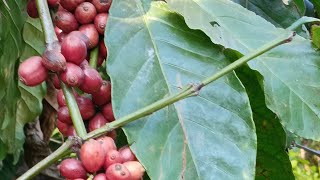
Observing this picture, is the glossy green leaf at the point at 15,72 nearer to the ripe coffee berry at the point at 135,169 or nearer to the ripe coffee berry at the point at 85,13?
the ripe coffee berry at the point at 85,13

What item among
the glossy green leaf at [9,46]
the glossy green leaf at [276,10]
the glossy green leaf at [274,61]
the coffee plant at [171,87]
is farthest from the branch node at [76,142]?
the glossy green leaf at [276,10]

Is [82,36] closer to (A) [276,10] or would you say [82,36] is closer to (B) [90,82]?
(B) [90,82]

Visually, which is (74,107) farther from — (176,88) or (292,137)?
(292,137)

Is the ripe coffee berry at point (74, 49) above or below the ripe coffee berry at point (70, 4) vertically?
below

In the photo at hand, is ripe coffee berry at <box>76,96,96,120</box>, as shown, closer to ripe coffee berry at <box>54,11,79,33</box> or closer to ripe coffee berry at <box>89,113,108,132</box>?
ripe coffee berry at <box>89,113,108,132</box>

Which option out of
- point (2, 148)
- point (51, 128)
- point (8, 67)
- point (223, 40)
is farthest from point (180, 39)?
point (51, 128)

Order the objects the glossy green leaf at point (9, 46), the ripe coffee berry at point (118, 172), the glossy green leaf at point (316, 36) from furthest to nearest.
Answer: the glossy green leaf at point (9, 46) < the glossy green leaf at point (316, 36) < the ripe coffee berry at point (118, 172)

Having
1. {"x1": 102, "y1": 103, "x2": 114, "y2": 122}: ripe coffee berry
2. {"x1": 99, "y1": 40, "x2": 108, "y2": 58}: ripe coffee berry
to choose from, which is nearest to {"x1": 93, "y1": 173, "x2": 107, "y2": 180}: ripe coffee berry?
{"x1": 102, "y1": 103, "x2": 114, "y2": 122}: ripe coffee berry
